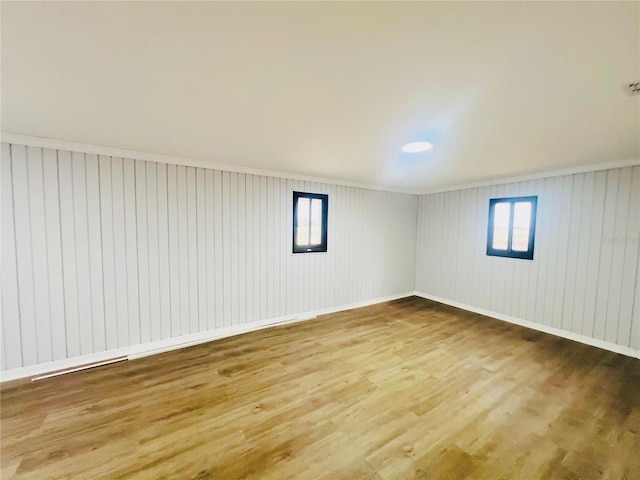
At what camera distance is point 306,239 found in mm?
4379

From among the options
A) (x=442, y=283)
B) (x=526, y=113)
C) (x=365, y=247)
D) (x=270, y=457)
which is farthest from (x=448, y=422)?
(x=442, y=283)

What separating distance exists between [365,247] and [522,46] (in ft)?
13.1

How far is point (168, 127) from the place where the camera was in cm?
225

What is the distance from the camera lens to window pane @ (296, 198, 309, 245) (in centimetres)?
428

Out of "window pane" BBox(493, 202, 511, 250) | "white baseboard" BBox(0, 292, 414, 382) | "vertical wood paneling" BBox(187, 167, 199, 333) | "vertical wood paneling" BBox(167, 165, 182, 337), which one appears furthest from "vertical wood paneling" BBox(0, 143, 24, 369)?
"window pane" BBox(493, 202, 511, 250)

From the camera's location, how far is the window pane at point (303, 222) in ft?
14.0

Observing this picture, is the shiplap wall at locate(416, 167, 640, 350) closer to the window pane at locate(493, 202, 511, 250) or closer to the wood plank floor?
the window pane at locate(493, 202, 511, 250)

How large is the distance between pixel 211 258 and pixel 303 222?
1.55 m

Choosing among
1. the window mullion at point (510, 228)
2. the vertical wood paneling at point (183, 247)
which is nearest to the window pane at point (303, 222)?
the vertical wood paneling at point (183, 247)

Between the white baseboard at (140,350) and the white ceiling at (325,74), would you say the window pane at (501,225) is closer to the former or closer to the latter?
the white ceiling at (325,74)

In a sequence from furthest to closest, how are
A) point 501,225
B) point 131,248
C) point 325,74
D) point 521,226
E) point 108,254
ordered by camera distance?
point 501,225 → point 521,226 → point 131,248 → point 108,254 → point 325,74

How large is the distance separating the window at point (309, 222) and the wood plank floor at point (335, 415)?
5.47 ft

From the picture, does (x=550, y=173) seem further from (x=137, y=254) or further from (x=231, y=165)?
(x=137, y=254)

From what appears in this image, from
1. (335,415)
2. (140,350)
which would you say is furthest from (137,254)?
(335,415)
